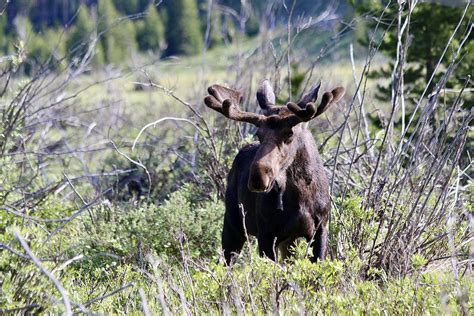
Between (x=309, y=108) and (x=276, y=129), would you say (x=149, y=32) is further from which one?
(x=309, y=108)

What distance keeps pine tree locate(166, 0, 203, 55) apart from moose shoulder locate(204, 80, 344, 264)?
84.8 metres

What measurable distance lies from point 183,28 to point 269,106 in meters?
91.3

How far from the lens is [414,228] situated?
7.57 m

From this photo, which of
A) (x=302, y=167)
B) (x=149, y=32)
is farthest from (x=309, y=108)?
(x=149, y=32)

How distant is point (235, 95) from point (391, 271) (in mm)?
2001

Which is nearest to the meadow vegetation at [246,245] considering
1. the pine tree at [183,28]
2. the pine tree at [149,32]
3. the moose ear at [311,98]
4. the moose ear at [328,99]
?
the moose ear at [328,99]

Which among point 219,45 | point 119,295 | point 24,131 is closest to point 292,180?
point 119,295

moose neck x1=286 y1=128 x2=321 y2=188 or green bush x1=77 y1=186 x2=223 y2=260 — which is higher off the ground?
moose neck x1=286 y1=128 x2=321 y2=188

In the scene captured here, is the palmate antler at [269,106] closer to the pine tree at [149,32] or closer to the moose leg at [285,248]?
the moose leg at [285,248]

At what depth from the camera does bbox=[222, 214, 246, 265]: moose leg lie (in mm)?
8484

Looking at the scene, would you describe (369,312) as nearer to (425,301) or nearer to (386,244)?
(425,301)

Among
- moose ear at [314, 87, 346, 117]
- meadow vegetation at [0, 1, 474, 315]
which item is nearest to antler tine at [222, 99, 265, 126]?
moose ear at [314, 87, 346, 117]

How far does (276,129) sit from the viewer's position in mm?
→ 7410

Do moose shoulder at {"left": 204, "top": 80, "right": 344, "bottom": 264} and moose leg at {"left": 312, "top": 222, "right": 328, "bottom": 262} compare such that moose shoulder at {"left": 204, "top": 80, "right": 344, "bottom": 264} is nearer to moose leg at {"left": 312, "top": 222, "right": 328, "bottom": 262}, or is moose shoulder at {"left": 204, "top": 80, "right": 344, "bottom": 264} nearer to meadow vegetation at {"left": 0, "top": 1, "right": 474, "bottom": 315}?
moose leg at {"left": 312, "top": 222, "right": 328, "bottom": 262}
